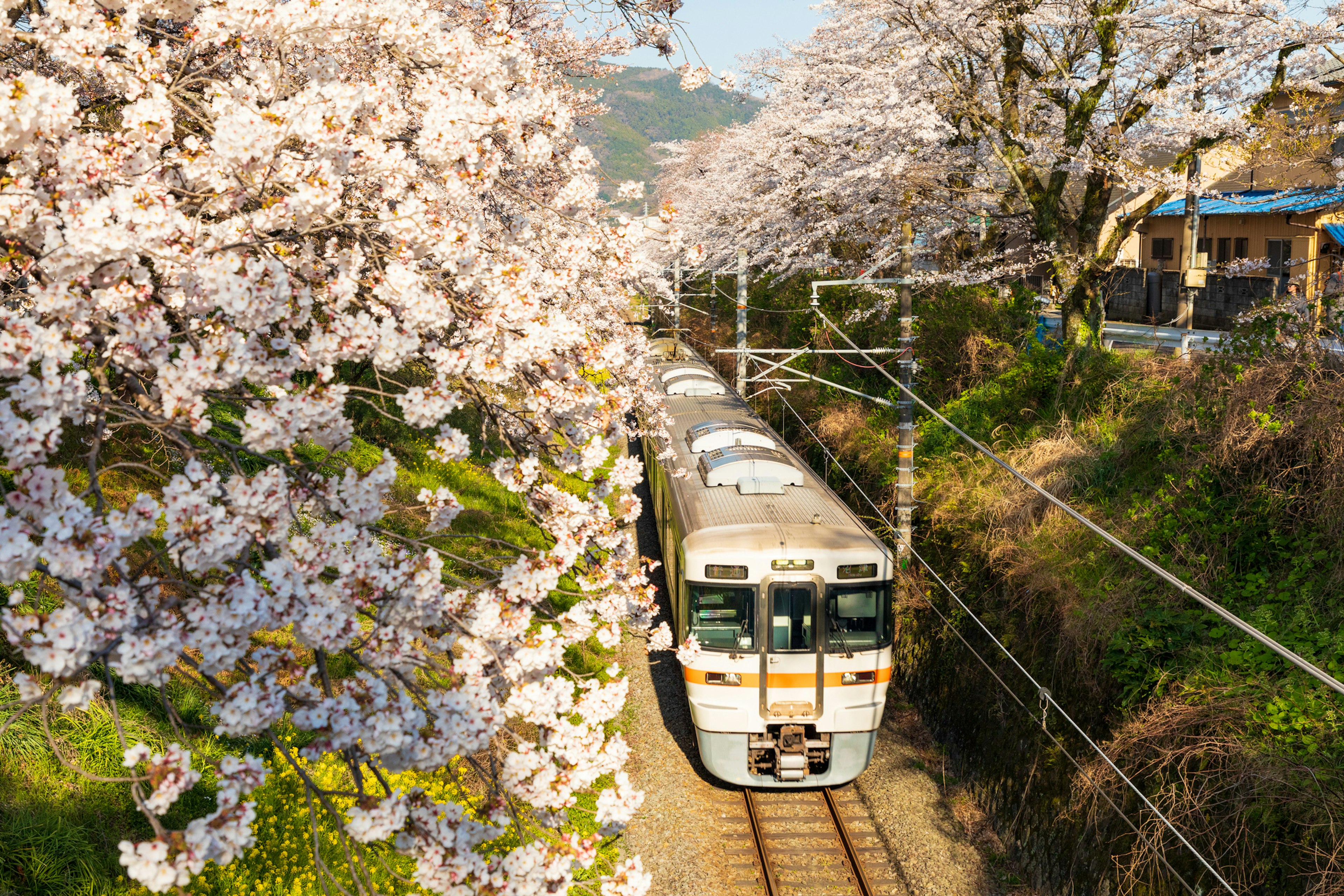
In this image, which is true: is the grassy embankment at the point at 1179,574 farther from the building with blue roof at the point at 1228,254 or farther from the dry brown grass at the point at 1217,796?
the building with blue roof at the point at 1228,254

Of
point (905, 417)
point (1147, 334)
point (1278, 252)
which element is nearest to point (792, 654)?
point (905, 417)

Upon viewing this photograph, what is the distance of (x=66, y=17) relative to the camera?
136 inches

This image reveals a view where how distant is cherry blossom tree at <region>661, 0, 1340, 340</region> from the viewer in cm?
1047

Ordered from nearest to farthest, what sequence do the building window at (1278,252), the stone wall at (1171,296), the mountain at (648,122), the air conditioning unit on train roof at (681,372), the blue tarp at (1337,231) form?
the air conditioning unit on train roof at (681,372)
the blue tarp at (1337,231)
the stone wall at (1171,296)
the building window at (1278,252)
the mountain at (648,122)

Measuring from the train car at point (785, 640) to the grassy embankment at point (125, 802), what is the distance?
164 cm

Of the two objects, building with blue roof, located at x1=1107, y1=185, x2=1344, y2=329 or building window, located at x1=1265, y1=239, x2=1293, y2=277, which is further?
building window, located at x1=1265, y1=239, x2=1293, y2=277

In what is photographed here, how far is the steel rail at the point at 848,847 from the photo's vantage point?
7473mm

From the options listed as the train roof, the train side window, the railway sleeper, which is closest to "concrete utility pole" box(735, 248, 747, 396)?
the train roof

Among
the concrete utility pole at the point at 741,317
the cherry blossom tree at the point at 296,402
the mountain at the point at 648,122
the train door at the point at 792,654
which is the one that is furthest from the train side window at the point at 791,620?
the mountain at the point at 648,122

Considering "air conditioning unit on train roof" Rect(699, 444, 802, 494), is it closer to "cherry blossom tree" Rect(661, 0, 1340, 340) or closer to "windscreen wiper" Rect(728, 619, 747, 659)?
"windscreen wiper" Rect(728, 619, 747, 659)

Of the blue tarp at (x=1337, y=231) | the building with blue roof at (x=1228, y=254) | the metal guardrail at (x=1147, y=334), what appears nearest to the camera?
the metal guardrail at (x=1147, y=334)

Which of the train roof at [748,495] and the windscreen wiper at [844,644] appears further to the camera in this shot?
the train roof at [748,495]

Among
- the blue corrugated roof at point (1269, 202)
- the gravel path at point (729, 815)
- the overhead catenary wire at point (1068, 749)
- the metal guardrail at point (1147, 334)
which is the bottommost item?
the gravel path at point (729, 815)

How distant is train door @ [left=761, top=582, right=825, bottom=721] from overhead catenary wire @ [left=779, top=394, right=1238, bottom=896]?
141cm
